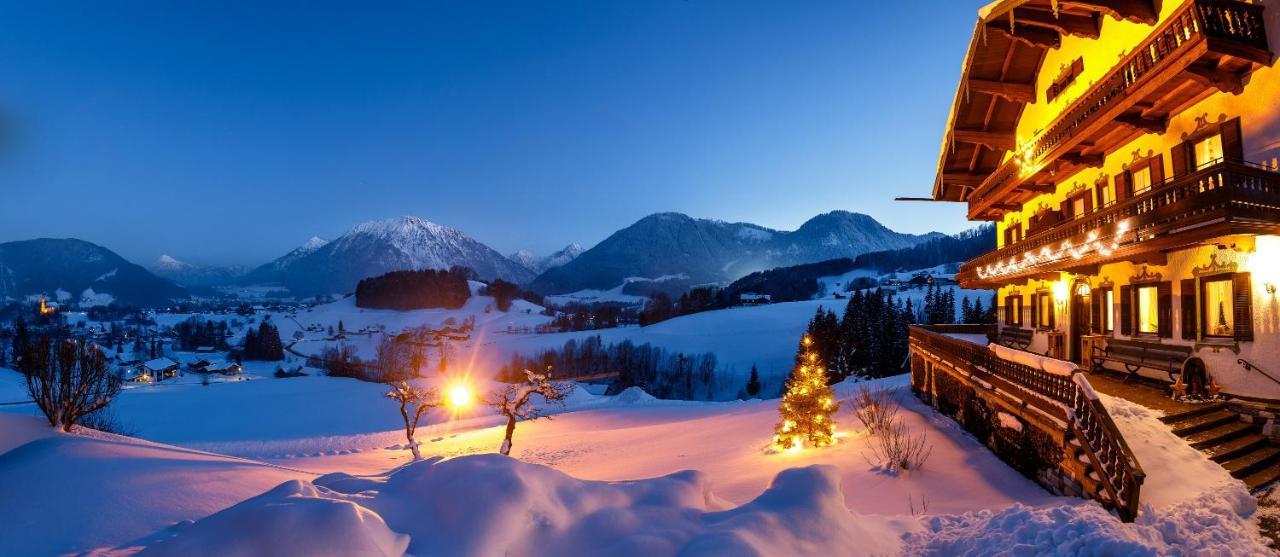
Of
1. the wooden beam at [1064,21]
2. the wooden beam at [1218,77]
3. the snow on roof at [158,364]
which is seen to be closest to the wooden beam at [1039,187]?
the wooden beam at [1064,21]

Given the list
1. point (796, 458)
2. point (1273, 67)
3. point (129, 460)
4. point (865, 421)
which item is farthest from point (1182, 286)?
point (129, 460)

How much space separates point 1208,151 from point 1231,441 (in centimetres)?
739

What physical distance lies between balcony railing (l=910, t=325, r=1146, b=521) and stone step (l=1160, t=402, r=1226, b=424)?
245cm

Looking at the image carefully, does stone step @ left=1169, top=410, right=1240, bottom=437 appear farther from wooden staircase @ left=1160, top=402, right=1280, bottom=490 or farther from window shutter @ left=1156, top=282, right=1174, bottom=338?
window shutter @ left=1156, top=282, right=1174, bottom=338

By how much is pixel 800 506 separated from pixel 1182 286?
13325mm

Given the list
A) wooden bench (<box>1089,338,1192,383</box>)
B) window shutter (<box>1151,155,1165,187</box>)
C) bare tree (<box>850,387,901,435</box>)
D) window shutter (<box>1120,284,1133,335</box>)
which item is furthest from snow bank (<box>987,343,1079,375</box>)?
window shutter (<box>1151,155,1165,187</box>)

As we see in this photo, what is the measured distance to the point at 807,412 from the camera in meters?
16.7

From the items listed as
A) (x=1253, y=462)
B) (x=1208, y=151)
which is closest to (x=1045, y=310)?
(x=1208, y=151)

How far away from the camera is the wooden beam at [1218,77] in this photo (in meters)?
12.2

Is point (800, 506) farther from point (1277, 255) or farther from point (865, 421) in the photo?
point (1277, 255)

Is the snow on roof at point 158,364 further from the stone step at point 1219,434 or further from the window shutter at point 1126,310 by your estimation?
the stone step at point 1219,434

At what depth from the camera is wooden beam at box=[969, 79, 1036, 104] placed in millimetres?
21312

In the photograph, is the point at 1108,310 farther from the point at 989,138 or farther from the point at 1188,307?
the point at 989,138

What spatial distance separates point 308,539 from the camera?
582 cm
